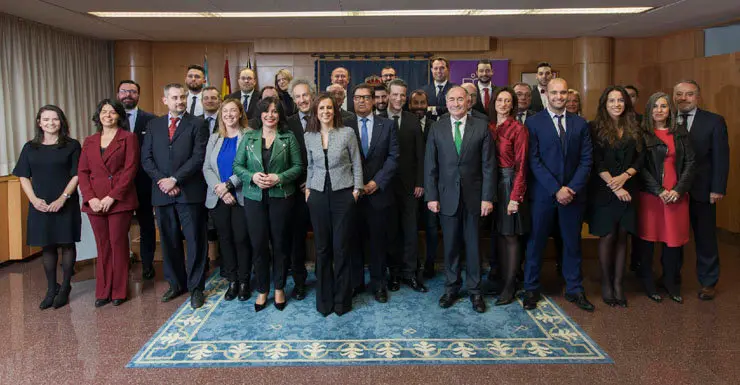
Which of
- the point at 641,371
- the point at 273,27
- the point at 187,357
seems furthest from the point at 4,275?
the point at 641,371

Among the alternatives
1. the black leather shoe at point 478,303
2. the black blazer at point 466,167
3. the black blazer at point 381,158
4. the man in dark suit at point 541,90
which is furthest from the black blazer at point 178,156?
the man in dark suit at point 541,90

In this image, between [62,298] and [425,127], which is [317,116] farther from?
[62,298]

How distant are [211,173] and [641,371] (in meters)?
3.30

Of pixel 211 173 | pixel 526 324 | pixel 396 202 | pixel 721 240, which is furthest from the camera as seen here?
pixel 721 240

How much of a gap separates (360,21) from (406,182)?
4155 millimetres

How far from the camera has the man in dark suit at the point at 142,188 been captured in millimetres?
5051

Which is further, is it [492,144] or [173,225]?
[173,225]

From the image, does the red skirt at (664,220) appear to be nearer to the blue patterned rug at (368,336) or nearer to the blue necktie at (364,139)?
the blue patterned rug at (368,336)

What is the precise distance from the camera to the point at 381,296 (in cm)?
442

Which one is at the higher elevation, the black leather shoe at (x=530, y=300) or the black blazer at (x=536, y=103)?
the black blazer at (x=536, y=103)

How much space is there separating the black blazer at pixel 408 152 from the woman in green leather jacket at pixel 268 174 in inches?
36.6

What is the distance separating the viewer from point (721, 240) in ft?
23.2

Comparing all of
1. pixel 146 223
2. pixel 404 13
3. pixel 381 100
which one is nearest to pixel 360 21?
pixel 404 13

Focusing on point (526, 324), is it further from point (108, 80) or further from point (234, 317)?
point (108, 80)
